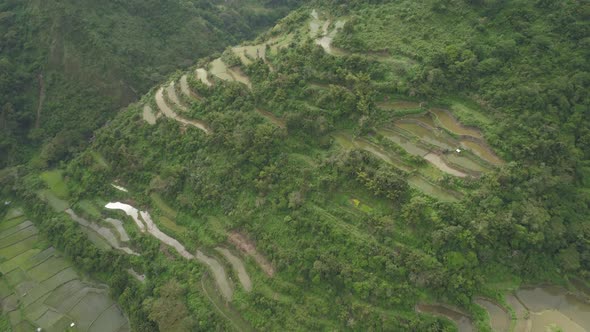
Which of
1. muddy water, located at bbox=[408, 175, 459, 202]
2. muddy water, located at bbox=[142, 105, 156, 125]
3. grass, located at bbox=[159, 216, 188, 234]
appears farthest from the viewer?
muddy water, located at bbox=[142, 105, 156, 125]

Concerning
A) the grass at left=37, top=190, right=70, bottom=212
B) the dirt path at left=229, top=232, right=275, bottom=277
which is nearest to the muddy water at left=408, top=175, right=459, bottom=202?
the dirt path at left=229, top=232, right=275, bottom=277

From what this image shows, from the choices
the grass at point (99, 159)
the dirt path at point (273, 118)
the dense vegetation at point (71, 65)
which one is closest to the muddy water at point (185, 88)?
the dense vegetation at point (71, 65)

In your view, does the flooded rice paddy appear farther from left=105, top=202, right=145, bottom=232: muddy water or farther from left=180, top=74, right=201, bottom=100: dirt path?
left=105, top=202, right=145, bottom=232: muddy water

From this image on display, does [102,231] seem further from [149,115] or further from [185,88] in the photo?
[185,88]

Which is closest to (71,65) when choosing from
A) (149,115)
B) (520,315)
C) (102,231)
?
(149,115)

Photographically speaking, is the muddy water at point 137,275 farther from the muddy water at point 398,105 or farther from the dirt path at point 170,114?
the muddy water at point 398,105

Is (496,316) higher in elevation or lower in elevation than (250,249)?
lower

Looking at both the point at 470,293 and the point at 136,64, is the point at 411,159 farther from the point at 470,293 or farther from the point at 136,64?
the point at 136,64
